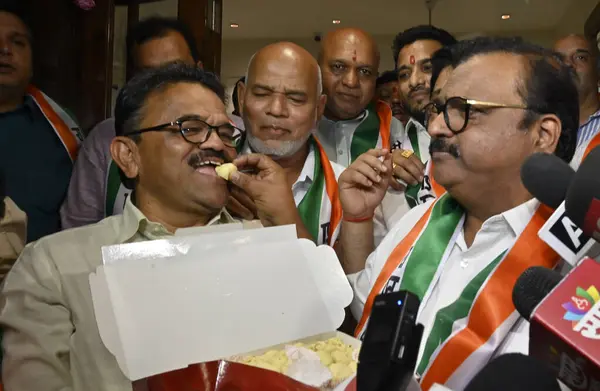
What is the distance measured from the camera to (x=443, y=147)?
4.33 ft

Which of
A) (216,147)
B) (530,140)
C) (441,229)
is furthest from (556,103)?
(216,147)

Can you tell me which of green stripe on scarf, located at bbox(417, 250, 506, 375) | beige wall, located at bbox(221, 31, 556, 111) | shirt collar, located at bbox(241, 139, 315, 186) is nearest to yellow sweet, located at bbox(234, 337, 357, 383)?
green stripe on scarf, located at bbox(417, 250, 506, 375)

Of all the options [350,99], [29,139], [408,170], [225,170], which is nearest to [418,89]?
[350,99]

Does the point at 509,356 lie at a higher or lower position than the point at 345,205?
higher

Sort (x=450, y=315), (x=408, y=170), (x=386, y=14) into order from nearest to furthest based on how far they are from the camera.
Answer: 1. (x=450, y=315)
2. (x=408, y=170)
3. (x=386, y=14)

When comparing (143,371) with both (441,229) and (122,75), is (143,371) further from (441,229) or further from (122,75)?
(122,75)

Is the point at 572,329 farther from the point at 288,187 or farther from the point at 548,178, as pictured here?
the point at 288,187

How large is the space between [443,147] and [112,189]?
1278 mm

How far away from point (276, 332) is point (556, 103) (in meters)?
0.87

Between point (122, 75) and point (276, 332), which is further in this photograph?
point (122, 75)

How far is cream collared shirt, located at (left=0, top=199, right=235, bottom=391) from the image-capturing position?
3.83 feet

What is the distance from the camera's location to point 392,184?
193cm

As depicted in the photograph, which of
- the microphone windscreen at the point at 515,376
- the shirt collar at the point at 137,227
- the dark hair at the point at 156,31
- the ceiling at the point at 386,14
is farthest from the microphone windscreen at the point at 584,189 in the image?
the ceiling at the point at 386,14

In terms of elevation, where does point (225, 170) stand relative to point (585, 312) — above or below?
below
